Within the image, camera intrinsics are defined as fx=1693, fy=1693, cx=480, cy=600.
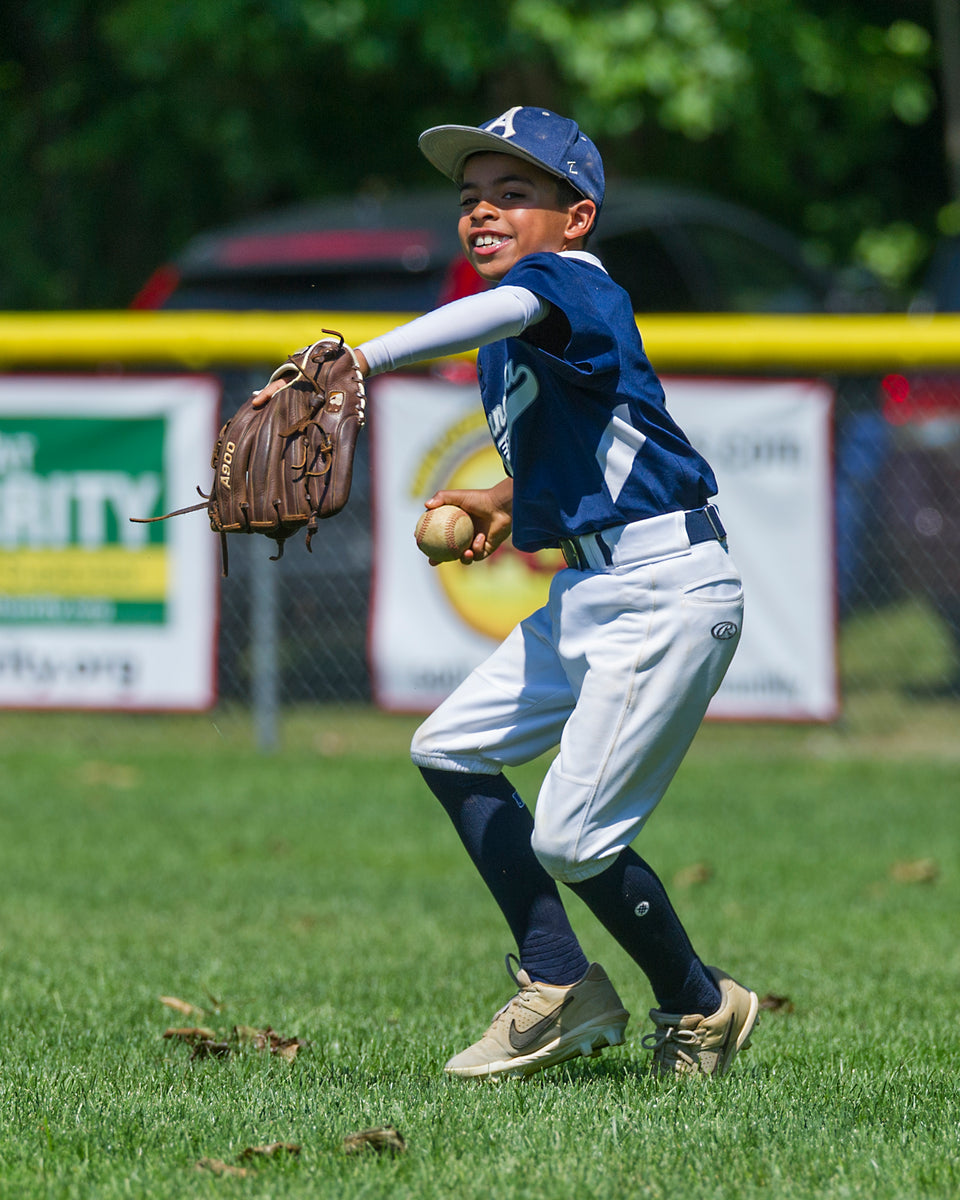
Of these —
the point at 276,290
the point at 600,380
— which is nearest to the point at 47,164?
the point at 276,290

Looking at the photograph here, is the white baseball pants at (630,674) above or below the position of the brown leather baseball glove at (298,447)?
below

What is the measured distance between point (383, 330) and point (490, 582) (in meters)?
1.15

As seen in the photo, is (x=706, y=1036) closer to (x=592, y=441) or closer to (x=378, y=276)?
(x=592, y=441)

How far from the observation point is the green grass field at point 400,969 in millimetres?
2727

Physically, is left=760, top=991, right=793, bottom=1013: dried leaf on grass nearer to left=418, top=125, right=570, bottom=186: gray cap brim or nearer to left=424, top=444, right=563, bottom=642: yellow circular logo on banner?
left=418, top=125, right=570, bottom=186: gray cap brim

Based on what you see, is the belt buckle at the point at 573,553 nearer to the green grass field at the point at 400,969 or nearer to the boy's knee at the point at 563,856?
the boy's knee at the point at 563,856

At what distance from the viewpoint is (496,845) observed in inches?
131

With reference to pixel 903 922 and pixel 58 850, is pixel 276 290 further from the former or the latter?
pixel 903 922

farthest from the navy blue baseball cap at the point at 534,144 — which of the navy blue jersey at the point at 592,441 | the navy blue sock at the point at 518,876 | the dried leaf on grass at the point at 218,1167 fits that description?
the dried leaf on grass at the point at 218,1167

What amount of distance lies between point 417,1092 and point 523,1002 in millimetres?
280

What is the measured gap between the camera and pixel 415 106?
13.9 m

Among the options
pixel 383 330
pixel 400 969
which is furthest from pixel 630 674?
pixel 383 330

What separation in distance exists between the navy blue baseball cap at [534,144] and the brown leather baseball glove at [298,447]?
0.54m

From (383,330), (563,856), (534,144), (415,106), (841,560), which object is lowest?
(563,856)
